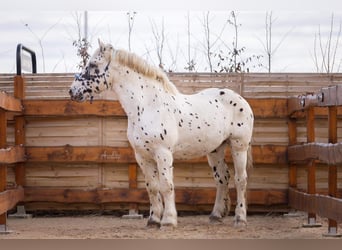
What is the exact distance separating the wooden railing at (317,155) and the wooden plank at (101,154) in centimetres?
21

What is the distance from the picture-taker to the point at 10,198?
7.07m

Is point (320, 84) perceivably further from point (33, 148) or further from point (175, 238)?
point (33, 148)

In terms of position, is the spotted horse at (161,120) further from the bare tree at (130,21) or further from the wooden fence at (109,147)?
the bare tree at (130,21)

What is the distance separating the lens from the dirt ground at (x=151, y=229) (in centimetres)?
633

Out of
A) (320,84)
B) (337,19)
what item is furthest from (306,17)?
(320,84)

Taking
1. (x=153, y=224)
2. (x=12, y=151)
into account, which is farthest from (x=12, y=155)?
(x=153, y=224)

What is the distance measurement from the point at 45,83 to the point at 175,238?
2.88 metres

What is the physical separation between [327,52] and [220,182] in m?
2.52

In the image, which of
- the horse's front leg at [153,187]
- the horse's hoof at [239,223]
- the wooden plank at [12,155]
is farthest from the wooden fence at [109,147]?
the horse's front leg at [153,187]

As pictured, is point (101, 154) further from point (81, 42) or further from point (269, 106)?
point (269, 106)

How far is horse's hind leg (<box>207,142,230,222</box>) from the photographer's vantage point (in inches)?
287

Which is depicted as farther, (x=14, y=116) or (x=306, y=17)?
(x=306, y=17)

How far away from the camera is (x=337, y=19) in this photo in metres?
8.59

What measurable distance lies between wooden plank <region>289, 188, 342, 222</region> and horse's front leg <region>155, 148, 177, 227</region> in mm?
1313
